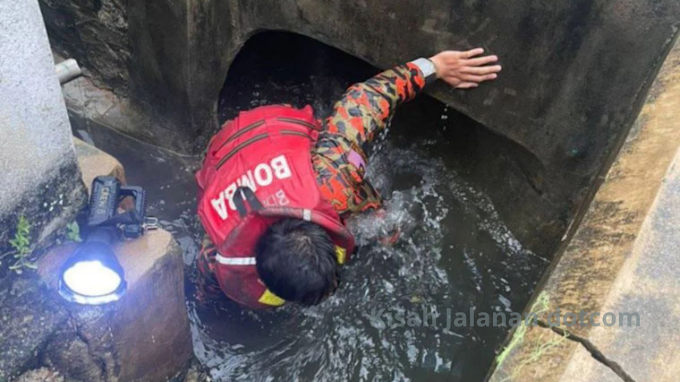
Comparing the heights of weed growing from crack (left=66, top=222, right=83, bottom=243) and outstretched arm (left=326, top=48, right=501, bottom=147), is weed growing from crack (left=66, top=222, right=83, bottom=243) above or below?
below

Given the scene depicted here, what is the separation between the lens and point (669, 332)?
1.80 meters

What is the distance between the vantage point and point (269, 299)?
9.21 feet

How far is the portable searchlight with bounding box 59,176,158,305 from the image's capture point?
6.63 feet

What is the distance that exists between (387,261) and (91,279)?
2069mm

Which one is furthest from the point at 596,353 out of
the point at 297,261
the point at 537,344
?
the point at 297,261

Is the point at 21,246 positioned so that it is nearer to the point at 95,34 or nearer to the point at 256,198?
the point at 256,198

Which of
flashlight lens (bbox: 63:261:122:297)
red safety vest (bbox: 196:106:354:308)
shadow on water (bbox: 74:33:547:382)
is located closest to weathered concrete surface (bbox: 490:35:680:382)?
red safety vest (bbox: 196:106:354:308)

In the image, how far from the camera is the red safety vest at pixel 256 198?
8.29ft

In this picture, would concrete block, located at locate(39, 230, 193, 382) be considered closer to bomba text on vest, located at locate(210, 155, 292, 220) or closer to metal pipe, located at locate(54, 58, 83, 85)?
bomba text on vest, located at locate(210, 155, 292, 220)

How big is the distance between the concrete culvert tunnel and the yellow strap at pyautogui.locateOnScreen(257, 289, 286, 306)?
0.36m

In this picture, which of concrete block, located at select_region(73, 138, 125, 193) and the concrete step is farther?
concrete block, located at select_region(73, 138, 125, 193)

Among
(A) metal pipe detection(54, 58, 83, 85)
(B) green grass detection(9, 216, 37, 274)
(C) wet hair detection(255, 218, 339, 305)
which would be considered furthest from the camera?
(C) wet hair detection(255, 218, 339, 305)

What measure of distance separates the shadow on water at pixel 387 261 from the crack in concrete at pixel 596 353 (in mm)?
1641

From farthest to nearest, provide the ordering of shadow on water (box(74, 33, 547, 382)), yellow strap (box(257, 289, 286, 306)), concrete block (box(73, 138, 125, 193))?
shadow on water (box(74, 33, 547, 382))
yellow strap (box(257, 289, 286, 306))
concrete block (box(73, 138, 125, 193))
